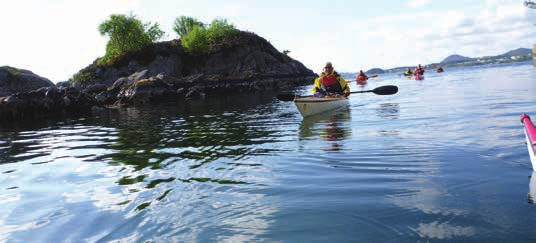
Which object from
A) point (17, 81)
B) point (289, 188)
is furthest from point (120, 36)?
point (289, 188)

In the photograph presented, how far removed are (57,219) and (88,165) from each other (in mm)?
3722

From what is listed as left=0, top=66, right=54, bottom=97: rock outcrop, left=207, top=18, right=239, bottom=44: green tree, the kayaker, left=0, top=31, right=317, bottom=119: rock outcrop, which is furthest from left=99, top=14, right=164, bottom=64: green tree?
the kayaker

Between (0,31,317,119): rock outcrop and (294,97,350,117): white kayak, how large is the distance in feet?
68.5

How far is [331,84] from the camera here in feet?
56.8

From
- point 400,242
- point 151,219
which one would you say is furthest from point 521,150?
point 151,219

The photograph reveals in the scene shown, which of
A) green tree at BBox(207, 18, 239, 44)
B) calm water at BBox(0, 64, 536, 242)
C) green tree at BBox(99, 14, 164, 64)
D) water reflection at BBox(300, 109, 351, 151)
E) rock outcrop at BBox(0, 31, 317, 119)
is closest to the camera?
calm water at BBox(0, 64, 536, 242)

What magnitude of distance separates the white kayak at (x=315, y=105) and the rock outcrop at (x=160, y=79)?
822 inches

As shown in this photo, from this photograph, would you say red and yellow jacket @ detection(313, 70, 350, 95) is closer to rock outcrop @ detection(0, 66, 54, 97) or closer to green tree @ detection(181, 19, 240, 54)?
rock outcrop @ detection(0, 66, 54, 97)

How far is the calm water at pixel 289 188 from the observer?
390cm

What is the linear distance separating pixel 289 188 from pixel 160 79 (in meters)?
35.9

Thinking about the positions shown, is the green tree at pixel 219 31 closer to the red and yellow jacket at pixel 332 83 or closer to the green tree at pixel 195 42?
the green tree at pixel 195 42

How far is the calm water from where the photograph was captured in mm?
3900

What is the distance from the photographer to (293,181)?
5.79m

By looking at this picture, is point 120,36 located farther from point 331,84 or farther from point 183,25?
point 331,84
